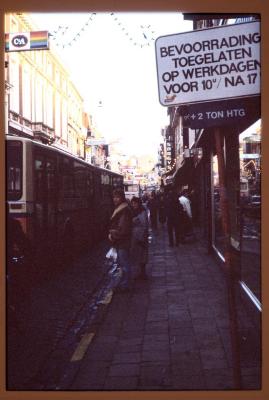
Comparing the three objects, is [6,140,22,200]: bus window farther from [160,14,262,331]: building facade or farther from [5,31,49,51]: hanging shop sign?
[5,31,49,51]: hanging shop sign

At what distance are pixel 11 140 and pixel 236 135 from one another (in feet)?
13.4

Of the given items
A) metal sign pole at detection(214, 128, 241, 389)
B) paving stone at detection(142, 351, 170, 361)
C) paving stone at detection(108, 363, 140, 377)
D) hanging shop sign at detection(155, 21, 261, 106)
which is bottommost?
paving stone at detection(108, 363, 140, 377)

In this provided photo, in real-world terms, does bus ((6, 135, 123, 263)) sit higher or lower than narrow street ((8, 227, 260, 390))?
higher

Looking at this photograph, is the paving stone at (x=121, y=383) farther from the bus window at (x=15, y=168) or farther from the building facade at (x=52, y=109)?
the bus window at (x=15, y=168)

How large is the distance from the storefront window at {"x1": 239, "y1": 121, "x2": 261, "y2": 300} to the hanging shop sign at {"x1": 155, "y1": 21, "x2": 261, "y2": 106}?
181cm

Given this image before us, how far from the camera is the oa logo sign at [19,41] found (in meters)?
5.37

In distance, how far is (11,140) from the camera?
10164 millimetres

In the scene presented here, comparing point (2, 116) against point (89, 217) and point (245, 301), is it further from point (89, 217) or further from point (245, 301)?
Result: point (89, 217)

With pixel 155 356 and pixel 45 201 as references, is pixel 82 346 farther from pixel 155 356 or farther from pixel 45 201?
pixel 45 201

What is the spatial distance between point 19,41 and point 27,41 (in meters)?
0.15

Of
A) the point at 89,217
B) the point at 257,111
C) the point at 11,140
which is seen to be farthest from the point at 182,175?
the point at 257,111

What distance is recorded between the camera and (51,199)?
36.3ft

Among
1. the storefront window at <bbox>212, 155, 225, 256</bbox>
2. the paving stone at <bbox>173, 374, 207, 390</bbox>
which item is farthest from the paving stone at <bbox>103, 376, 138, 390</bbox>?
the storefront window at <bbox>212, 155, 225, 256</bbox>

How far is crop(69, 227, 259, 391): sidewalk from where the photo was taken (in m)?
5.08
